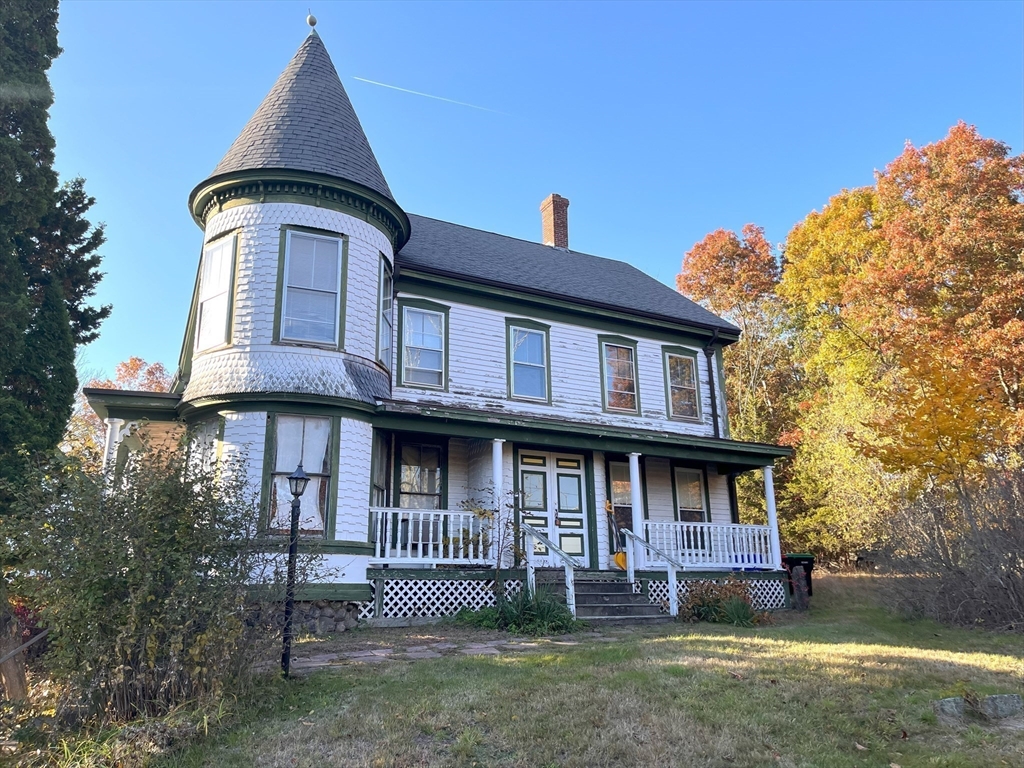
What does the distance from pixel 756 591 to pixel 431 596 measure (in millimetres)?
7204

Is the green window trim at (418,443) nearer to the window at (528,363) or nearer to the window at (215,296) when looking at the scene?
the window at (528,363)

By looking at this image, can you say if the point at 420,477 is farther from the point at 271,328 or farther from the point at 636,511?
the point at 636,511

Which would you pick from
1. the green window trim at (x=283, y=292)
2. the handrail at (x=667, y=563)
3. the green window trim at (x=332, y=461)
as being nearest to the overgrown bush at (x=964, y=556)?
the handrail at (x=667, y=563)

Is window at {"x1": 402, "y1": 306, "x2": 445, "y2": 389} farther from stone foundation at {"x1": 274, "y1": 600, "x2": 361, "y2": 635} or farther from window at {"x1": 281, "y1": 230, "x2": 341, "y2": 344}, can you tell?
stone foundation at {"x1": 274, "y1": 600, "x2": 361, "y2": 635}

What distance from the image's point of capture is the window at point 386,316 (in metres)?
13.1

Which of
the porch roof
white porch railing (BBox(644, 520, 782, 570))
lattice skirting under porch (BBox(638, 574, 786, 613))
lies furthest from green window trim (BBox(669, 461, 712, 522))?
lattice skirting under porch (BBox(638, 574, 786, 613))

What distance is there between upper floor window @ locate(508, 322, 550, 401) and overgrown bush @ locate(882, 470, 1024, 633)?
7.08 meters

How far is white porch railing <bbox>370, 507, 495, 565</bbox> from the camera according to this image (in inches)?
464

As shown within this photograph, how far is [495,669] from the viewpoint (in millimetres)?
7121

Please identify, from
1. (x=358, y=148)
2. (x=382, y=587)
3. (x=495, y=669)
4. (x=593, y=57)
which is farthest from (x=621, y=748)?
(x=593, y=57)

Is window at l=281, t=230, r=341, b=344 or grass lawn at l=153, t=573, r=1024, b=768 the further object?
window at l=281, t=230, r=341, b=344

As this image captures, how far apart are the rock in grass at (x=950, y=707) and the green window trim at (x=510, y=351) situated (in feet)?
33.2

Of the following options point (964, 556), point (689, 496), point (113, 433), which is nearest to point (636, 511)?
point (689, 496)

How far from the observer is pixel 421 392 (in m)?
13.9
